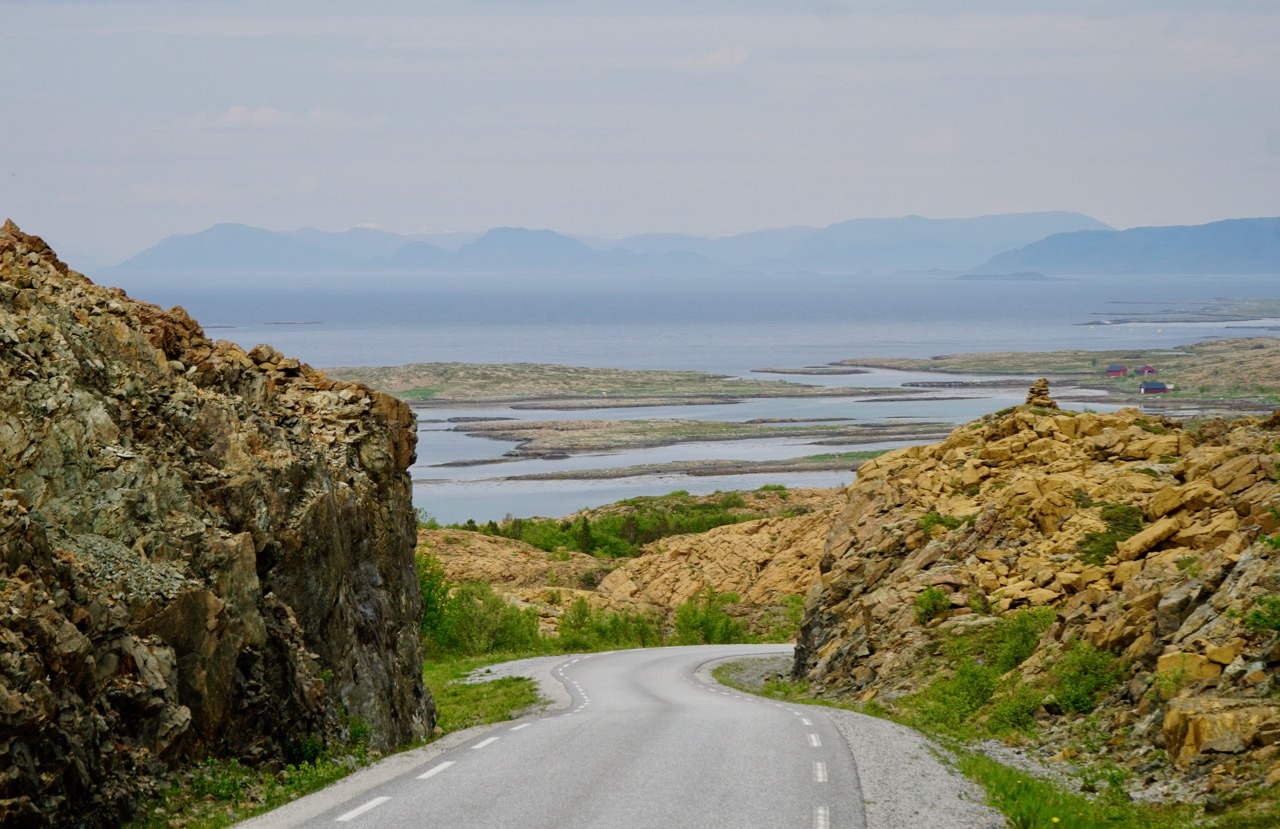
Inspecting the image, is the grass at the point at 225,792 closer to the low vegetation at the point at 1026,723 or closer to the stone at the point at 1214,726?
the low vegetation at the point at 1026,723

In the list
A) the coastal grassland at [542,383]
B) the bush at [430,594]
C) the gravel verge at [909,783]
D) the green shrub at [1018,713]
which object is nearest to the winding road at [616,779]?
the gravel verge at [909,783]

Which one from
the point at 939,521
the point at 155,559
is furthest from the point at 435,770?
the point at 939,521

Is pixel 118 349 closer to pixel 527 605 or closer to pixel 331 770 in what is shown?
pixel 331 770

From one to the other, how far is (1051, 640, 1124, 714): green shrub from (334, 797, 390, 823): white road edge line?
1207 cm

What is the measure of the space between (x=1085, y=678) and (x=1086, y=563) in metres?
5.69

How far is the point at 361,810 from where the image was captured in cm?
1257

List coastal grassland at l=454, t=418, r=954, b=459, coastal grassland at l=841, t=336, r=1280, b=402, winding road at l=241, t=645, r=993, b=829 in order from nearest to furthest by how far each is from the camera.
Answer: winding road at l=241, t=645, r=993, b=829 → coastal grassland at l=454, t=418, r=954, b=459 → coastal grassland at l=841, t=336, r=1280, b=402

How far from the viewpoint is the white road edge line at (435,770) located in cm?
1452

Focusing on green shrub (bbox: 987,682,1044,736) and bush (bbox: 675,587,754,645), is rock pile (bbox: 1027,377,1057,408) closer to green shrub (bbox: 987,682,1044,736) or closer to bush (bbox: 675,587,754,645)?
green shrub (bbox: 987,682,1044,736)

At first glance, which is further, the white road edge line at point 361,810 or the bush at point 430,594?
the bush at point 430,594

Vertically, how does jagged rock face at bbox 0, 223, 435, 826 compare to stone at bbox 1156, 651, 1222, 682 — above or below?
above

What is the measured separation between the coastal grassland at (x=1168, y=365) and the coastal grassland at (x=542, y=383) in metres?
30.2

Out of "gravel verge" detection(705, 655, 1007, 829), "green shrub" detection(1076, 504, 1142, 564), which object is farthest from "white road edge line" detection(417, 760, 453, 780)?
"green shrub" detection(1076, 504, 1142, 564)

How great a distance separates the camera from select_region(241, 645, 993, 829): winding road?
12633 mm
